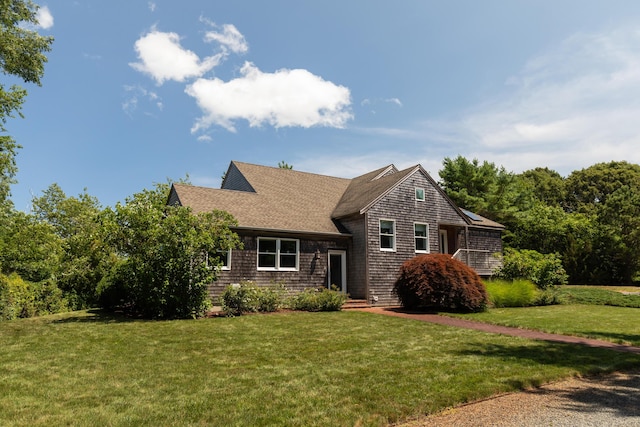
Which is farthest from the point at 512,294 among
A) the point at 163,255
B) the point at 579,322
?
the point at 163,255

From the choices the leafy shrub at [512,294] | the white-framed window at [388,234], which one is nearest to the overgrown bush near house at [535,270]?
the leafy shrub at [512,294]

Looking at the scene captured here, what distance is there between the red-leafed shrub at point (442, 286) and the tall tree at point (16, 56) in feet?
62.0

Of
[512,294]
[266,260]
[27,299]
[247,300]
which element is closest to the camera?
[247,300]

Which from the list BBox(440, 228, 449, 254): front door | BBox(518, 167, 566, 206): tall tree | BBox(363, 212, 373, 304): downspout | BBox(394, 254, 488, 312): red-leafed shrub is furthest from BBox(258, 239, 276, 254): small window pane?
BBox(518, 167, 566, 206): tall tree

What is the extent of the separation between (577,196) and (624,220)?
24.9m

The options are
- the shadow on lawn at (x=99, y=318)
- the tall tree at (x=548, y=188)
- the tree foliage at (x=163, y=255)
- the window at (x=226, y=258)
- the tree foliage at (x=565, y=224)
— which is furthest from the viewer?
the tall tree at (x=548, y=188)

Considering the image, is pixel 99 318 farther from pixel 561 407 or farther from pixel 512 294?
pixel 512 294

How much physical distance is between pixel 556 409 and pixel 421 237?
674 inches

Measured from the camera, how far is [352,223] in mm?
21328

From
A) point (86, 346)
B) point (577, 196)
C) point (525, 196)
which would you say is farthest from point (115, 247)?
point (577, 196)

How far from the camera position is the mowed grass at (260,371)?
197 inches

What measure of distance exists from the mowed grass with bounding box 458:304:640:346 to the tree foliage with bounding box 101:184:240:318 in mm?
9515

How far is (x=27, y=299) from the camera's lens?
17016 mm

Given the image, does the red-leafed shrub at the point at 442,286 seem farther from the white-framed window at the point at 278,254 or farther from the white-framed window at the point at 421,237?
the white-framed window at the point at 278,254
